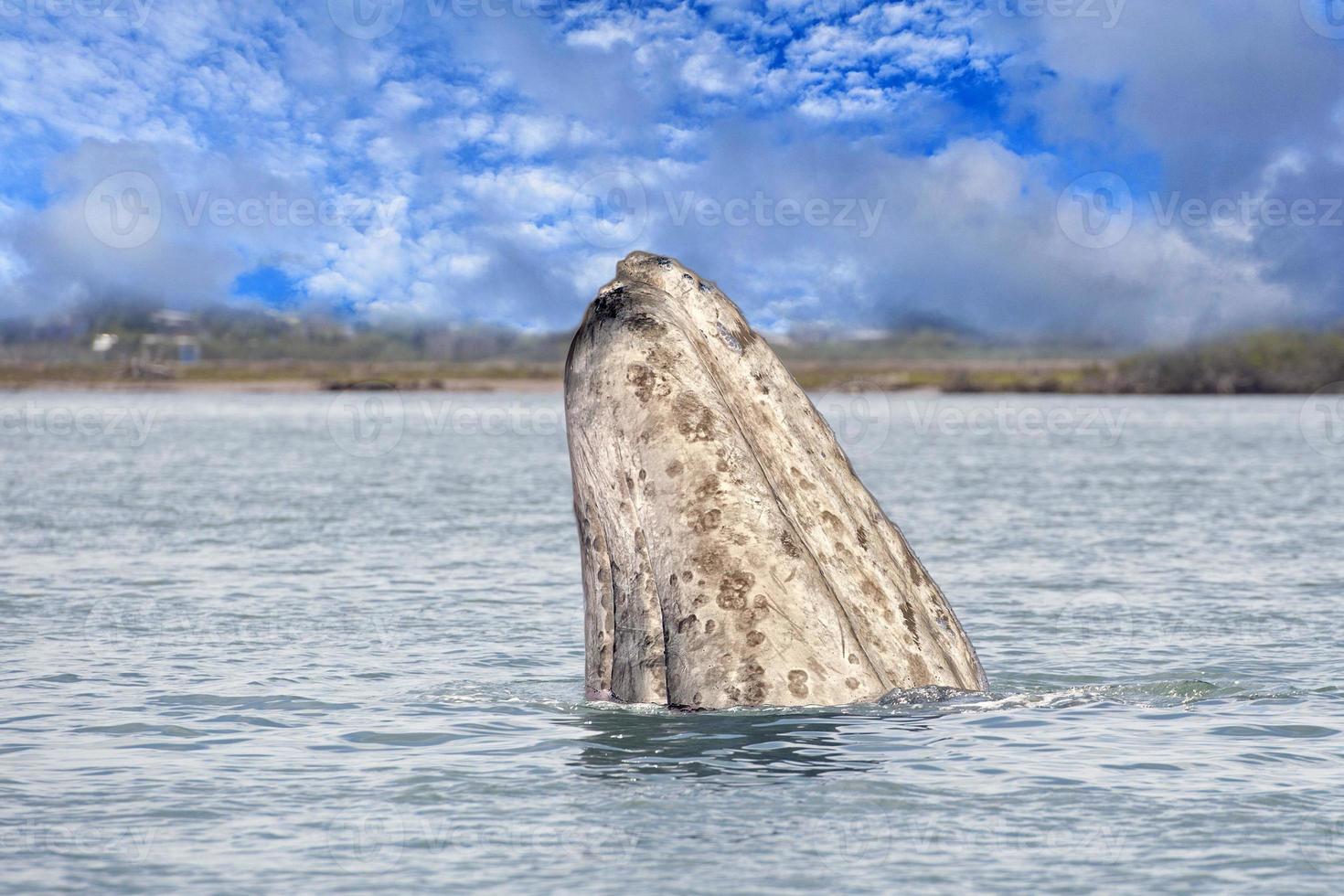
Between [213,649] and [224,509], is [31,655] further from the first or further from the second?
[224,509]

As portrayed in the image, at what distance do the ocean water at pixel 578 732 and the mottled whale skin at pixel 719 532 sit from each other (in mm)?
271

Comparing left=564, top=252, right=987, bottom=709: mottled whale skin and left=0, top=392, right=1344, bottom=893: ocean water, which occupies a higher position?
left=564, top=252, right=987, bottom=709: mottled whale skin

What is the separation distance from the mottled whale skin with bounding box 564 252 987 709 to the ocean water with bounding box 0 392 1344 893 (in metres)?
0.27

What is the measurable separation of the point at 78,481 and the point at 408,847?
1207 inches

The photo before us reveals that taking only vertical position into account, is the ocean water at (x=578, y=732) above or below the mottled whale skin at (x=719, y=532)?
below

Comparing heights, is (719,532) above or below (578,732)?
above

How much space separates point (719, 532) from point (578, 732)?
170 centimetres

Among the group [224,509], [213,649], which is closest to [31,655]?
[213,649]

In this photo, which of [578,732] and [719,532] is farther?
[578,732]

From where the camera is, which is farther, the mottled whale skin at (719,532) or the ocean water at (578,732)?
the mottled whale skin at (719,532)

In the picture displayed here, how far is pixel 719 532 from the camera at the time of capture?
8.33 m

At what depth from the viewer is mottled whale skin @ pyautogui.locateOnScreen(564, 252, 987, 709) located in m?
8.26

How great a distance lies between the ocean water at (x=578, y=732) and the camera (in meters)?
6.80

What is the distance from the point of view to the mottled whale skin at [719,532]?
8258mm
